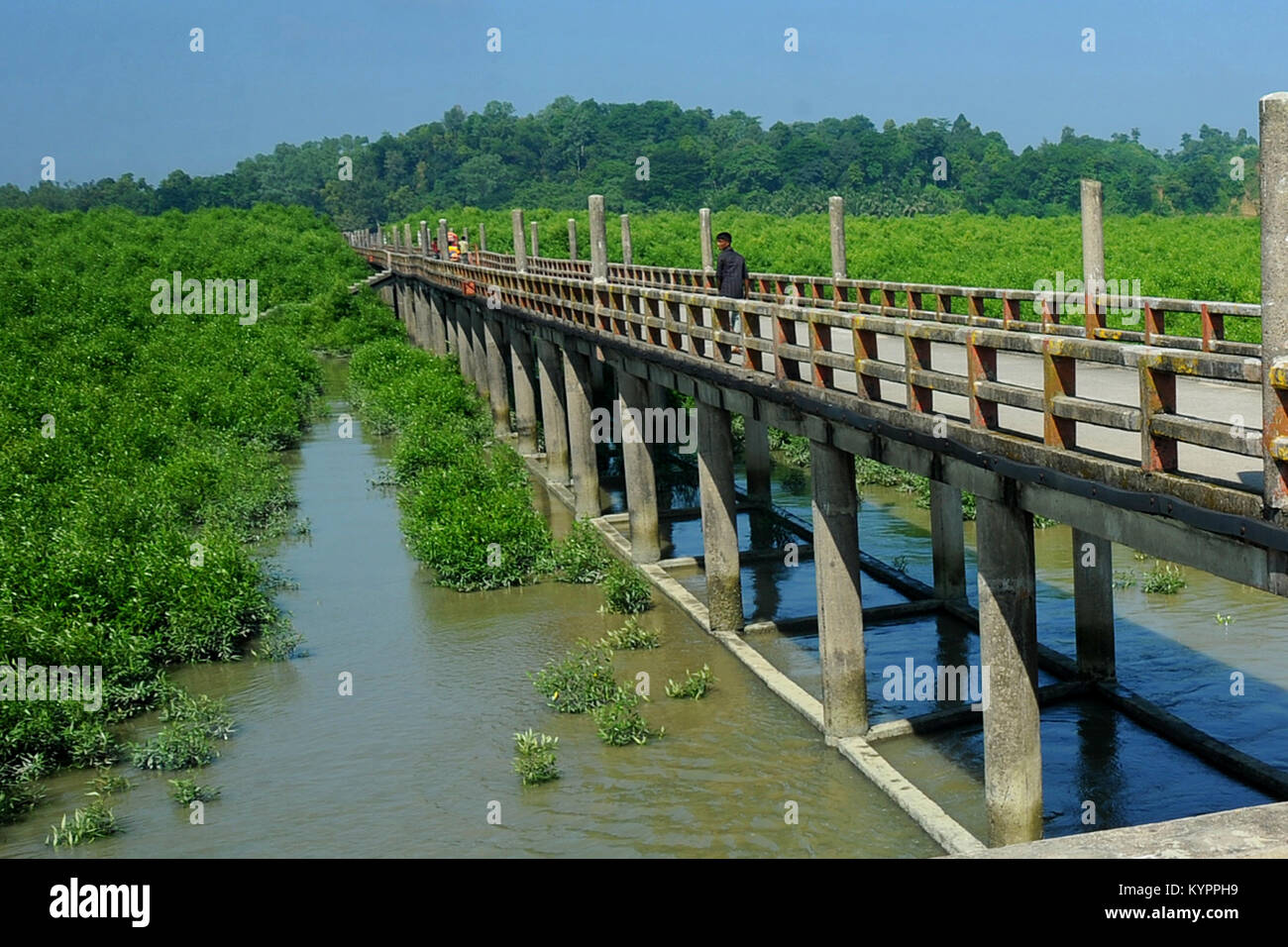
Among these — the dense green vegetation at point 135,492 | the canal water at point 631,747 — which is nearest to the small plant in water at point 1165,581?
the canal water at point 631,747

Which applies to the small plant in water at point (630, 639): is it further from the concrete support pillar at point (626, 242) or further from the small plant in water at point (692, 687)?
the concrete support pillar at point (626, 242)

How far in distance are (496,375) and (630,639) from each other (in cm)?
1873

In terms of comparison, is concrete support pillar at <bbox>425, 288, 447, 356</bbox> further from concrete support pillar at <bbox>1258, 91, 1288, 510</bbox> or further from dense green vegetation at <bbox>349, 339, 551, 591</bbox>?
concrete support pillar at <bbox>1258, 91, 1288, 510</bbox>

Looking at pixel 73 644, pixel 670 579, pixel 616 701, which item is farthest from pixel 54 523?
pixel 616 701

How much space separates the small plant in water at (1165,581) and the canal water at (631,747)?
28 centimetres

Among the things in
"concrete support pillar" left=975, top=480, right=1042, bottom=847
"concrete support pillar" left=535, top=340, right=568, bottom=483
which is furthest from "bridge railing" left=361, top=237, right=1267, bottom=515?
"concrete support pillar" left=535, top=340, right=568, bottom=483

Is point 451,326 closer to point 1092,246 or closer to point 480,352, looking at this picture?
point 480,352

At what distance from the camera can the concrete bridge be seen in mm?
7402

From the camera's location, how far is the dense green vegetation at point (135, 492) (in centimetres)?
1527

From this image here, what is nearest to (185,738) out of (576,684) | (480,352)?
(576,684)

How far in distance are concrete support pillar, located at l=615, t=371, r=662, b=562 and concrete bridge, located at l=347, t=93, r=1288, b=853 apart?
0.04m

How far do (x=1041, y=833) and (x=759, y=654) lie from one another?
6.14 metres

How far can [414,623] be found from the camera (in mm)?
18891
